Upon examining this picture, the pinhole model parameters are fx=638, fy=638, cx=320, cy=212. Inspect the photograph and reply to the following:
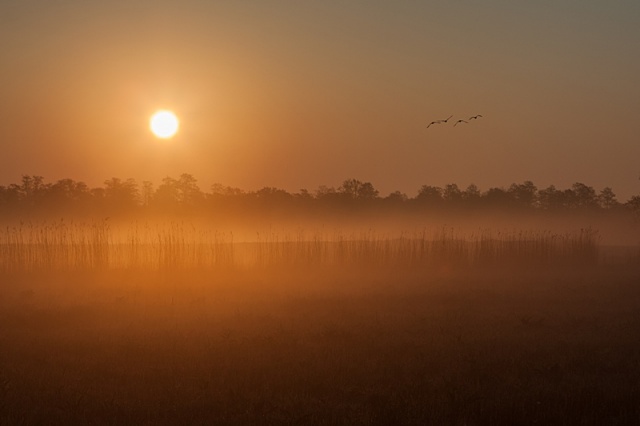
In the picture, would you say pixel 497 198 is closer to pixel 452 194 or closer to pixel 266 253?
pixel 452 194

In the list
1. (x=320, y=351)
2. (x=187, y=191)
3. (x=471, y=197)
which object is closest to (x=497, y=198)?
(x=471, y=197)

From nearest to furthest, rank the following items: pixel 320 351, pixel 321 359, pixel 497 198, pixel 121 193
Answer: pixel 321 359, pixel 320 351, pixel 121 193, pixel 497 198

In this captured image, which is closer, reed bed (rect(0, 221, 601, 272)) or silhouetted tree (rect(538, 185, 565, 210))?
reed bed (rect(0, 221, 601, 272))

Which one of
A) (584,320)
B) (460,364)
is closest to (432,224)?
(584,320)

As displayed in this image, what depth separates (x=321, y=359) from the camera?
10.1 metres

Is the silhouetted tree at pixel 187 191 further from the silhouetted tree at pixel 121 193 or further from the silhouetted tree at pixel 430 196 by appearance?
the silhouetted tree at pixel 430 196

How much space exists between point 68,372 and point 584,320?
10579 millimetres

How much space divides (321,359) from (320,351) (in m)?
0.55

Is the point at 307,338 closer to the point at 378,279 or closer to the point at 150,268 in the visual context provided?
the point at 378,279

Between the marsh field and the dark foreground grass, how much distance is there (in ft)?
0.12

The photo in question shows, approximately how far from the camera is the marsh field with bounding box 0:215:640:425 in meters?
7.83

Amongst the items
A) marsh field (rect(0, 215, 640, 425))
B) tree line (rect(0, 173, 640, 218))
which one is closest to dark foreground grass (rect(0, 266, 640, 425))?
marsh field (rect(0, 215, 640, 425))

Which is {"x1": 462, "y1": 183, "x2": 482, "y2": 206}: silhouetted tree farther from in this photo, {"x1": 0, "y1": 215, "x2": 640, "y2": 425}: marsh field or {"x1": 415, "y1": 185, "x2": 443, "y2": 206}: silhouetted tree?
{"x1": 0, "y1": 215, "x2": 640, "y2": 425}: marsh field

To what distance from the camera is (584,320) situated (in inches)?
552
